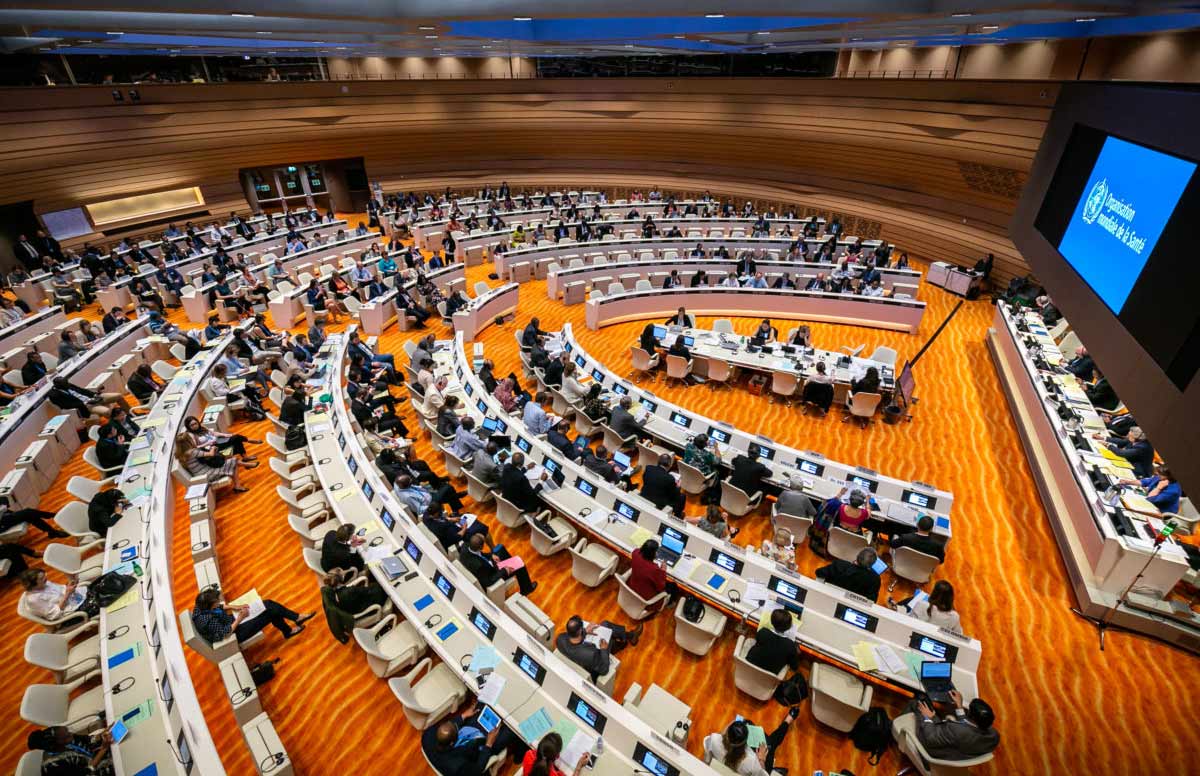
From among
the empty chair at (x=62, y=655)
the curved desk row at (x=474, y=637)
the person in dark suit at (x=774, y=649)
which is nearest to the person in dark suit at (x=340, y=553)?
the curved desk row at (x=474, y=637)

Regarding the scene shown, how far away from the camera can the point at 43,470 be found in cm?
838

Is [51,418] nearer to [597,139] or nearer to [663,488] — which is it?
[663,488]

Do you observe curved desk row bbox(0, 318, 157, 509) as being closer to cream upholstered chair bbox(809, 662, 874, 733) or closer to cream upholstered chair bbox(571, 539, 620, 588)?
cream upholstered chair bbox(571, 539, 620, 588)

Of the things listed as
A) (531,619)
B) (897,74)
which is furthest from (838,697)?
(897,74)

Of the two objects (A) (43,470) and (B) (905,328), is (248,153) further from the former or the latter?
(B) (905,328)

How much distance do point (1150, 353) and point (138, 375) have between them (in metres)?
14.4

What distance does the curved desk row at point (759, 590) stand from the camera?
5070 mm

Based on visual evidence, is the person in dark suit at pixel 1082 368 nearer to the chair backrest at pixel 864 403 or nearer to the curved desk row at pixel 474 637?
the chair backrest at pixel 864 403

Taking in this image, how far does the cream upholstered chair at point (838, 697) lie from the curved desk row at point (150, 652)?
4.87 metres

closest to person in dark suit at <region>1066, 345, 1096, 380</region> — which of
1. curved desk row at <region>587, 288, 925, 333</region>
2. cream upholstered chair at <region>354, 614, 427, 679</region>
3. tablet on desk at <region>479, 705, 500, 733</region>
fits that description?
curved desk row at <region>587, 288, 925, 333</region>

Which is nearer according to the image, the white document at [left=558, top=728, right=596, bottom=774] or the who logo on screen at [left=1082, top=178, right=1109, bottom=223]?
the white document at [left=558, top=728, right=596, bottom=774]

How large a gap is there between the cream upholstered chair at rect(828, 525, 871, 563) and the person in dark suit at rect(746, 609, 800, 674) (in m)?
2.08

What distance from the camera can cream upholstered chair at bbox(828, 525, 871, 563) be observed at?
667 cm

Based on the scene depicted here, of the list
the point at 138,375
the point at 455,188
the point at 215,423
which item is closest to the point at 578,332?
the point at 215,423
